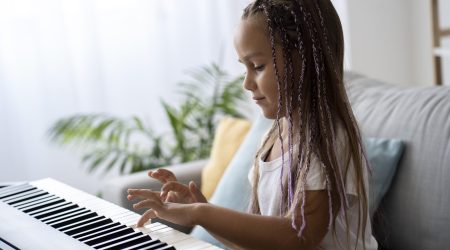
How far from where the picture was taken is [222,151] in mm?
2369

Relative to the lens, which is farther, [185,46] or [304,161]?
[185,46]

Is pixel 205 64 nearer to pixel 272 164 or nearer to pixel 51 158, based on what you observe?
pixel 51 158

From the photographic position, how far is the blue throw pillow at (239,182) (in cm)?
195

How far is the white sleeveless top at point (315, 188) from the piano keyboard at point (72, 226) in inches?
9.5

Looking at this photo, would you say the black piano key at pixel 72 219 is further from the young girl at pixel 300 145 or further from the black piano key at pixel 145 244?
the black piano key at pixel 145 244

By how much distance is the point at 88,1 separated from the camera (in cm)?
327

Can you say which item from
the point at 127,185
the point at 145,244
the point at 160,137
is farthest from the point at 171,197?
the point at 160,137

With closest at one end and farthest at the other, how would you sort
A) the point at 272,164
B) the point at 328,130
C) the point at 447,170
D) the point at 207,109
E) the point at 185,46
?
the point at 328,130 < the point at 272,164 < the point at 447,170 < the point at 207,109 < the point at 185,46

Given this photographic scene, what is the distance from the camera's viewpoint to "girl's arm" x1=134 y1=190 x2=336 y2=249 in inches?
46.5

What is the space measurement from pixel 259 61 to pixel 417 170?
1.91 ft

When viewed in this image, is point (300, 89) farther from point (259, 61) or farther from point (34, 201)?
point (34, 201)

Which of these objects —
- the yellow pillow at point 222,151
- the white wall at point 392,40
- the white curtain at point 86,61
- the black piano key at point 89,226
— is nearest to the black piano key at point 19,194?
the black piano key at point 89,226

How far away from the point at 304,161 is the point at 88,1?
226 centimetres

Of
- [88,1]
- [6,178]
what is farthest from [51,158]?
[88,1]
